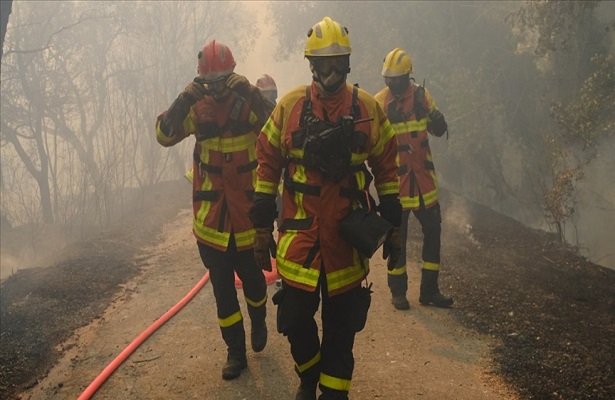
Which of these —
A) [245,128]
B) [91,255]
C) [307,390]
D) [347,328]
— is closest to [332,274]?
[347,328]

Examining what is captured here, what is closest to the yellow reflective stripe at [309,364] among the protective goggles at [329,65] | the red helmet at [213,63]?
the protective goggles at [329,65]

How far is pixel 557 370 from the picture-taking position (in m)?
4.18

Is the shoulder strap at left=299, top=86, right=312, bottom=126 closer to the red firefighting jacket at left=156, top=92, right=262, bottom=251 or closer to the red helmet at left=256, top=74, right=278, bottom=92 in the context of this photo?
the red firefighting jacket at left=156, top=92, right=262, bottom=251

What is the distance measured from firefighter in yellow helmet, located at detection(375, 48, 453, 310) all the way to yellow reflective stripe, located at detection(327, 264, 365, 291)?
2.47 metres

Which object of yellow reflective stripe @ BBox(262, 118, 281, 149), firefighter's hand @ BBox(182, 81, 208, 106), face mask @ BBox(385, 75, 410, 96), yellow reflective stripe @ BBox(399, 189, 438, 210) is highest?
face mask @ BBox(385, 75, 410, 96)

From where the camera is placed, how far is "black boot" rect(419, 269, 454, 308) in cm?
584

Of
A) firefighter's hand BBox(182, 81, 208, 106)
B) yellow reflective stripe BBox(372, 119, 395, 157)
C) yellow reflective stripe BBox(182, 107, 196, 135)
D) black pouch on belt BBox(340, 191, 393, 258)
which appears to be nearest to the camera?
black pouch on belt BBox(340, 191, 393, 258)

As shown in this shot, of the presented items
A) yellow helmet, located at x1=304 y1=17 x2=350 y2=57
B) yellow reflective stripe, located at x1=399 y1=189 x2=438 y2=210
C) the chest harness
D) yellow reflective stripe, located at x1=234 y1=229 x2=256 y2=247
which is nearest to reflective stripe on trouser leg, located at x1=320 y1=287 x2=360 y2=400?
the chest harness

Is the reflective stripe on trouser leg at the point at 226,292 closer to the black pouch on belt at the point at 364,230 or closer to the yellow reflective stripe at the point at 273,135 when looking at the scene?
the yellow reflective stripe at the point at 273,135

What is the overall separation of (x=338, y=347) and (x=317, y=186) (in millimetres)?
924

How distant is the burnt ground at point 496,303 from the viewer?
13.9 ft

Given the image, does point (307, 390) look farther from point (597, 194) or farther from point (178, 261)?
point (597, 194)

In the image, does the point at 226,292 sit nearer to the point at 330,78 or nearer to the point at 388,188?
the point at 388,188

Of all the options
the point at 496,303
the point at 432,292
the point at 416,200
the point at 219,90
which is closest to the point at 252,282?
the point at 219,90
